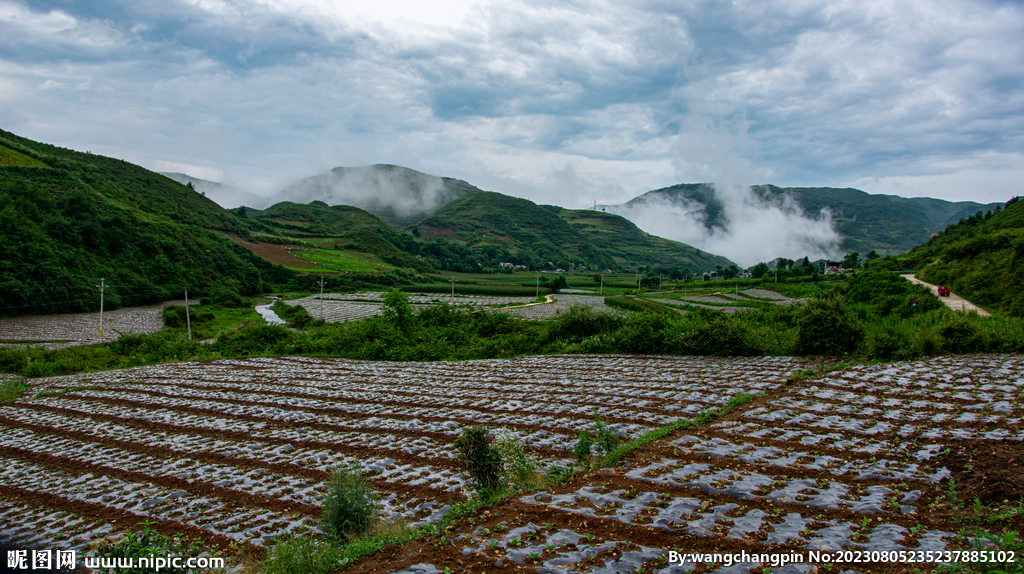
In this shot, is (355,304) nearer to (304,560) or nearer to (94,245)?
(94,245)

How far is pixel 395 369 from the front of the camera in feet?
75.9

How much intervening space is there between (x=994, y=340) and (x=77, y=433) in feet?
92.5

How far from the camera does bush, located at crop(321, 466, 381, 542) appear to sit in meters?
6.43

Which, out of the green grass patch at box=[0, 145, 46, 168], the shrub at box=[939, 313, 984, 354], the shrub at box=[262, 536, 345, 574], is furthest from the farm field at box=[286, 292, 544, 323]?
the green grass patch at box=[0, 145, 46, 168]

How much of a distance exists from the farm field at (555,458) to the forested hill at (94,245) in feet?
160

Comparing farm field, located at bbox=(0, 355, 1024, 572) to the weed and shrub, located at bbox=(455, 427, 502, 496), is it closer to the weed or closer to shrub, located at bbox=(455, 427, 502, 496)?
the weed

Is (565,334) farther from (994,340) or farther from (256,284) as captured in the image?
Answer: (256,284)

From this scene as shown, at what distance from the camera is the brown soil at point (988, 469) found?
5875 mm

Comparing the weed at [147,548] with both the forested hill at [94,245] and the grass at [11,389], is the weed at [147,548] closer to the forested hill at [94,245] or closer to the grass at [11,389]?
the grass at [11,389]

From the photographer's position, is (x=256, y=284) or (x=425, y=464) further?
(x=256, y=284)

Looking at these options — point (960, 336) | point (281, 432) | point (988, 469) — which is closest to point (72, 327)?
point (281, 432)

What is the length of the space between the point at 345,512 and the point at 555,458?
161 inches

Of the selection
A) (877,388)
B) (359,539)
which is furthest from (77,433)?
(877,388)

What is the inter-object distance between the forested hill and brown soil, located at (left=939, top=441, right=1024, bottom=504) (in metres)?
70.4
